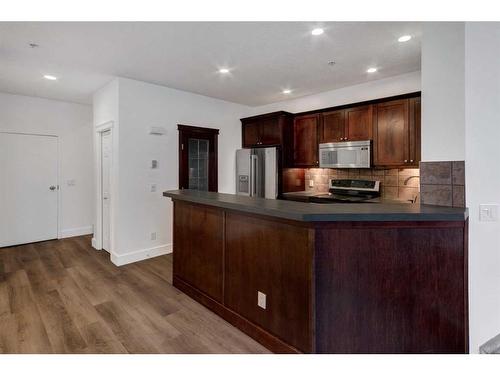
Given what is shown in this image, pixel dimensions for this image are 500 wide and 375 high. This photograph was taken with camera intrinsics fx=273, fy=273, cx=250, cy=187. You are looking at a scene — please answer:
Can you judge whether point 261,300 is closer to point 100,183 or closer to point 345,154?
point 345,154

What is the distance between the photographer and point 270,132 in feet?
16.0

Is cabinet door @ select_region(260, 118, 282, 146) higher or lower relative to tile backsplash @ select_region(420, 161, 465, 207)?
higher

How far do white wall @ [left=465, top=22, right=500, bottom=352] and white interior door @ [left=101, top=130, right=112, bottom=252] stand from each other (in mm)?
4256

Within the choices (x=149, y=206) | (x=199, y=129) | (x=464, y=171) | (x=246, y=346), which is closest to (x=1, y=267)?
(x=149, y=206)

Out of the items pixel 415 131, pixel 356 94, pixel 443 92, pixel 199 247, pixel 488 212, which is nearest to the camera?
pixel 488 212

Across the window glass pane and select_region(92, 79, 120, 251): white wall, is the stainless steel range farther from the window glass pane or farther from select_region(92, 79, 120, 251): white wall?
select_region(92, 79, 120, 251): white wall

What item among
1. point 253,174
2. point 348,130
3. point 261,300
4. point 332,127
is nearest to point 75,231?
point 253,174

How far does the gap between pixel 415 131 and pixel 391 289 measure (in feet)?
8.24

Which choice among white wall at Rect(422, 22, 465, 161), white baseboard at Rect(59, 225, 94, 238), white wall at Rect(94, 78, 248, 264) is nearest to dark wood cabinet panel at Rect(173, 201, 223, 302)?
white wall at Rect(94, 78, 248, 264)

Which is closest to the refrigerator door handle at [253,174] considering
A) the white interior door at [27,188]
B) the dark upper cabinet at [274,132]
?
the dark upper cabinet at [274,132]

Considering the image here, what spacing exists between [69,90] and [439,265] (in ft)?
17.4

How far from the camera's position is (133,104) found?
12.7 ft

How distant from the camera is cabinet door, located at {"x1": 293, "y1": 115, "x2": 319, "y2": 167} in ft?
14.8
